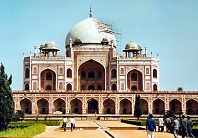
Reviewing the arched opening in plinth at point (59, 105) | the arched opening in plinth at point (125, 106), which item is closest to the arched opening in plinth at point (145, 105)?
the arched opening in plinth at point (125, 106)

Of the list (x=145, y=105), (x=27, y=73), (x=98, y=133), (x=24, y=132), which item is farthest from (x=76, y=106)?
(x=24, y=132)

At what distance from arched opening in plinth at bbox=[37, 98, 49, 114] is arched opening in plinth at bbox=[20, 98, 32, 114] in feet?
3.21

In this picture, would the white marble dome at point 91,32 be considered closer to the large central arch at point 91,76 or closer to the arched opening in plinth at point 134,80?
the large central arch at point 91,76

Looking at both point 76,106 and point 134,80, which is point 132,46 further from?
point 76,106

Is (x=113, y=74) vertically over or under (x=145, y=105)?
over

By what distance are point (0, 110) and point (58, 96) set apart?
24.7 m

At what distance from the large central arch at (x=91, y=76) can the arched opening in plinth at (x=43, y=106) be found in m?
7.69

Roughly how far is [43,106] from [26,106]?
72.7 inches

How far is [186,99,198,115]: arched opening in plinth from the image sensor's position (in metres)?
47.8

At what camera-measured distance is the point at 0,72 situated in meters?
23.2

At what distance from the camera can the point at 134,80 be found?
53.0 metres

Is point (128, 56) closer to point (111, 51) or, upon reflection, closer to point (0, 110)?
point (111, 51)

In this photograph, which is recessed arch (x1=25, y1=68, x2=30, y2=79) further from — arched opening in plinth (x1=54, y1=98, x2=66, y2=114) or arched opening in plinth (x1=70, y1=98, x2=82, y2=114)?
arched opening in plinth (x1=70, y1=98, x2=82, y2=114)

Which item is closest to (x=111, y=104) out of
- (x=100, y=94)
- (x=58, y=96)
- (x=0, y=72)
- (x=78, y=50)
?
(x=100, y=94)
